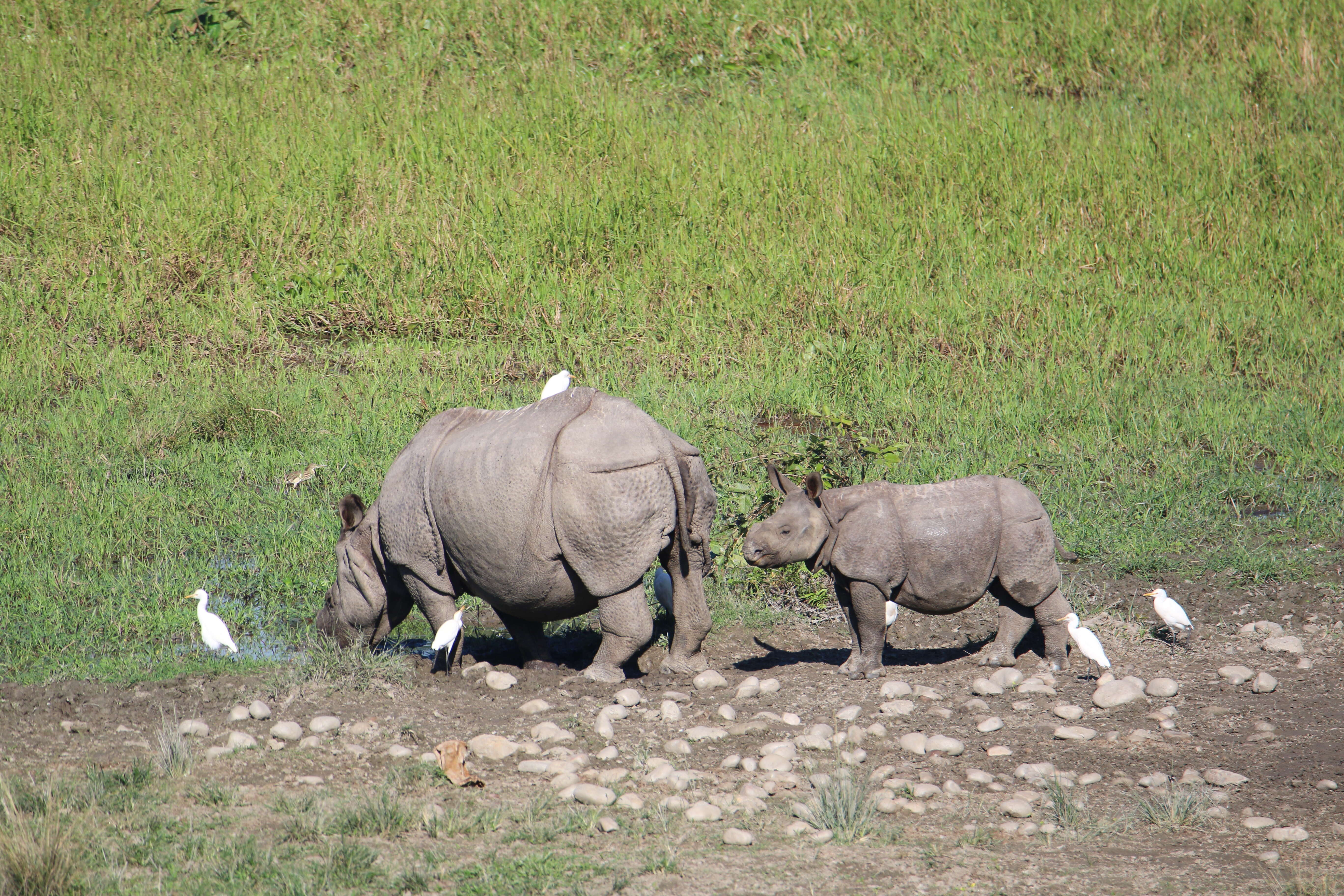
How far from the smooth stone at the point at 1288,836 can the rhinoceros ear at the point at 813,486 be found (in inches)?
91.7

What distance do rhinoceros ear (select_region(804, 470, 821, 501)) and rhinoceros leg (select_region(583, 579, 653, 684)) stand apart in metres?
0.87

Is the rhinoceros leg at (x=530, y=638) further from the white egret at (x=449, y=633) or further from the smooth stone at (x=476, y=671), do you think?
the white egret at (x=449, y=633)

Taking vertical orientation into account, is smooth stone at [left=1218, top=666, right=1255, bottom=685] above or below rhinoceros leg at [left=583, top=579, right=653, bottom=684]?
below

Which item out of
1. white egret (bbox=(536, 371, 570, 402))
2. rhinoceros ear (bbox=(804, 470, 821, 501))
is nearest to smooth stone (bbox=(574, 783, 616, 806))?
rhinoceros ear (bbox=(804, 470, 821, 501))

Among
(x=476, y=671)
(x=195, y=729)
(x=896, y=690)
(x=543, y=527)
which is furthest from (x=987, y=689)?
(x=195, y=729)

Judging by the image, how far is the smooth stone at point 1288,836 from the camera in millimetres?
4539

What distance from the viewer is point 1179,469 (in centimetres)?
862

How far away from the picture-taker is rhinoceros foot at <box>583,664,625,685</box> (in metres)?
6.25

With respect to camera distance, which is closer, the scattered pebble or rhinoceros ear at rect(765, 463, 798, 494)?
the scattered pebble

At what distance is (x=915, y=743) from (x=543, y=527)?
1858 mm

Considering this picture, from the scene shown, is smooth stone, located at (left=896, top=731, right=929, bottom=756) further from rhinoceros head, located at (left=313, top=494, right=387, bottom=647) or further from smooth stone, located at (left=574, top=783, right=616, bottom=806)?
rhinoceros head, located at (left=313, top=494, right=387, bottom=647)

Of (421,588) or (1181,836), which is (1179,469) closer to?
(1181,836)

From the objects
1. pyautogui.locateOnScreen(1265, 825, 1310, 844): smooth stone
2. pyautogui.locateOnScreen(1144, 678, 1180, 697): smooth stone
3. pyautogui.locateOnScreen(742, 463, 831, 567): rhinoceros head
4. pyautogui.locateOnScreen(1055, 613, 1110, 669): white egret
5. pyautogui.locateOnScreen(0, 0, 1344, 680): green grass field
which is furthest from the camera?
pyautogui.locateOnScreen(0, 0, 1344, 680): green grass field

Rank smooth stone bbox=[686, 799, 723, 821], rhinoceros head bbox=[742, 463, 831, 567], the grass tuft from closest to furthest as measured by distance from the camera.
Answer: the grass tuft, smooth stone bbox=[686, 799, 723, 821], rhinoceros head bbox=[742, 463, 831, 567]
